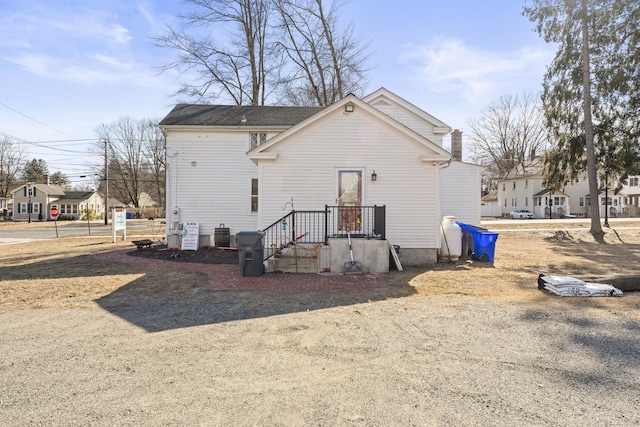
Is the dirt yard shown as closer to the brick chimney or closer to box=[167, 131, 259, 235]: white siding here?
box=[167, 131, 259, 235]: white siding

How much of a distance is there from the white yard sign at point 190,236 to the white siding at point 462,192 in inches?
438

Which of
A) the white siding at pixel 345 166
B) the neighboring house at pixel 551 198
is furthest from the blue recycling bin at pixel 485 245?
the neighboring house at pixel 551 198

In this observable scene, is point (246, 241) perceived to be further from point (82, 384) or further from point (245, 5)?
point (245, 5)

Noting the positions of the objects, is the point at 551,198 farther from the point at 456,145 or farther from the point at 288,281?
the point at 288,281

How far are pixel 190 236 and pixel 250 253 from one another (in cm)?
550

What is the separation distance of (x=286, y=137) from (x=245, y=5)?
737 inches

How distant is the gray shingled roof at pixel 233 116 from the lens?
1396 cm

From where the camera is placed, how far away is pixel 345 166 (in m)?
10.1

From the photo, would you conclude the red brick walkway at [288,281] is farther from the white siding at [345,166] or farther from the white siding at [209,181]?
the white siding at [209,181]

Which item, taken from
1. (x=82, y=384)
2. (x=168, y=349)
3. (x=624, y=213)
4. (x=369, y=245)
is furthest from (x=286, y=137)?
(x=624, y=213)

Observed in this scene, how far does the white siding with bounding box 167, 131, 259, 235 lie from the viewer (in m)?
13.8

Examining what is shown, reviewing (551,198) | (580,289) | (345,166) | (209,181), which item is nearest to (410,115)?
(345,166)

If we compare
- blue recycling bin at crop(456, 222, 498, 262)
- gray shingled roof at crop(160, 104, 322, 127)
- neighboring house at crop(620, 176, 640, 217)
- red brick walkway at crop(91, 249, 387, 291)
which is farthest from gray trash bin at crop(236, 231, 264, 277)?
neighboring house at crop(620, 176, 640, 217)

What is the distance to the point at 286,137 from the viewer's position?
393 inches
